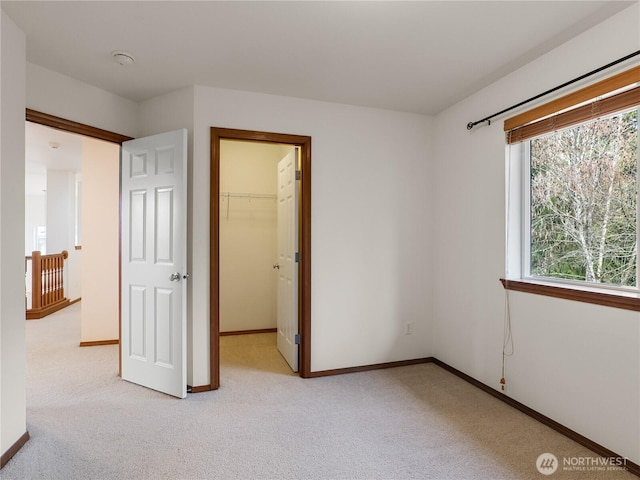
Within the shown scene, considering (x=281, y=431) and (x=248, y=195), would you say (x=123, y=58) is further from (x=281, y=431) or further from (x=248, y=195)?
(x=281, y=431)

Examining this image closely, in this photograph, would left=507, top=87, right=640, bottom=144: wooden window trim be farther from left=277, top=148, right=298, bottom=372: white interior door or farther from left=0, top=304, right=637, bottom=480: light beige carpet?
left=0, top=304, right=637, bottom=480: light beige carpet

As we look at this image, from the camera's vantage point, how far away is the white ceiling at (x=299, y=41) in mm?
1876

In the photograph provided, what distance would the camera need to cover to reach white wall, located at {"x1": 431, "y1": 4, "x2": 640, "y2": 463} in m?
1.95

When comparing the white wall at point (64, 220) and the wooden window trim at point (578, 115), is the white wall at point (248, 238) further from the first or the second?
the white wall at point (64, 220)

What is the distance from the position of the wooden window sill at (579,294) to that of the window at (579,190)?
0.06m

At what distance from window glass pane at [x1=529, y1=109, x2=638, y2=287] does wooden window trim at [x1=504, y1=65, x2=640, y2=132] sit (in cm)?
17

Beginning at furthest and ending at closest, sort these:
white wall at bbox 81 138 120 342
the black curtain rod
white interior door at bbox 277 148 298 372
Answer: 1. white wall at bbox 81 138 120 342
2. white interior door at bbox 277 148 298 372
3. the black curtain rod

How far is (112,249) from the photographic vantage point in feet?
13.4

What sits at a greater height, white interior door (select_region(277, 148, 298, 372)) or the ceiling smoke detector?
the ceiling smoke detector

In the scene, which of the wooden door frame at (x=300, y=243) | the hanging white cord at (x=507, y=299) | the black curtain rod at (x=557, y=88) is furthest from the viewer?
the wooden door frame at (x=300, y=243)

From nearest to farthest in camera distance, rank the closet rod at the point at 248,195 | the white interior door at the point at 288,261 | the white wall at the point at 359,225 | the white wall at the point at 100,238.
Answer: the white wall at the point at 359,225 < the white interior door at the point at 288,261 < the white wall at the point at 100,238 < the closet rod at the point at 248,195

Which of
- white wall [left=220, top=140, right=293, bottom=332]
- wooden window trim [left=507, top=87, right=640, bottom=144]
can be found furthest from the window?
white wall [left=220, top=140, right=293, bottom=332]

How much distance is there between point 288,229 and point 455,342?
73.9 inches

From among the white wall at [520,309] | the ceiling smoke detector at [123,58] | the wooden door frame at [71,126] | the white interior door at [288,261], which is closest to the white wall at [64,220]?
the wooden door frame at [71,126]
